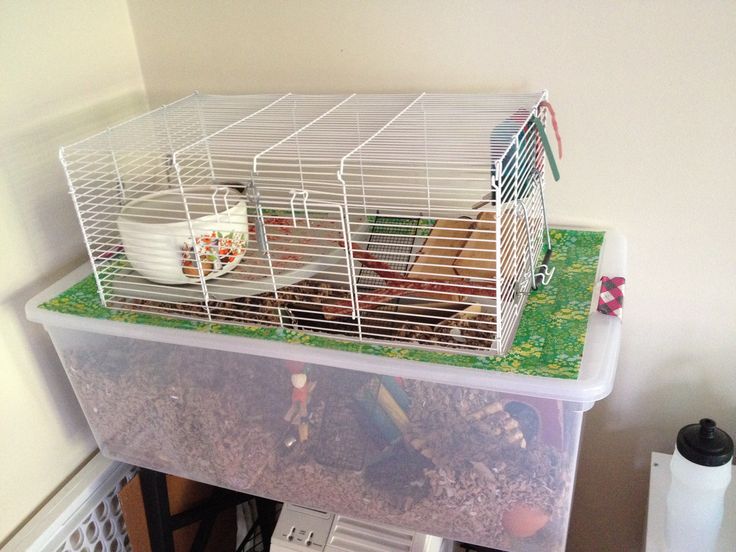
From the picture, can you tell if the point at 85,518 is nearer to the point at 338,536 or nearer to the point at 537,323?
the point at 338,536

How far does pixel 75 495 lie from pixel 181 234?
512mm

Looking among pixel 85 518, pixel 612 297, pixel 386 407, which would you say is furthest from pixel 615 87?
pixel 85 518


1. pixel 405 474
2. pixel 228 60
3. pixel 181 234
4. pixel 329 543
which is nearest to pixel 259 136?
pixel 181 234

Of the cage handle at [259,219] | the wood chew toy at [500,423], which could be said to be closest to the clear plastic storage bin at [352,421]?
the wood chew toy at [500,423]

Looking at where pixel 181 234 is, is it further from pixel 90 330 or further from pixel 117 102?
pixel 117 102

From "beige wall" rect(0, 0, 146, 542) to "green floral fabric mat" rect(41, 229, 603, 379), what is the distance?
9 cm

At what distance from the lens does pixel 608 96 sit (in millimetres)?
904

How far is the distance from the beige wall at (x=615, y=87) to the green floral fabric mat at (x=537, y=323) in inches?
4.2

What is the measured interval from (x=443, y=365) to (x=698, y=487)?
1.37ft

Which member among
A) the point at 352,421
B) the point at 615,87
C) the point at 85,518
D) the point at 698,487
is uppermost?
the point at 615,87

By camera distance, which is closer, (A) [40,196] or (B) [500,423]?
(B) [500,423]

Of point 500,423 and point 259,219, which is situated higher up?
point 259,219

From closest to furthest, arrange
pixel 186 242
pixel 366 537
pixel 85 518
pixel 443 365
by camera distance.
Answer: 1. pixel 443 365
2. pixel 186 242
3. pixel 366 537
4. pixel 85 518

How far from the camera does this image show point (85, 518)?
1.05 meters
